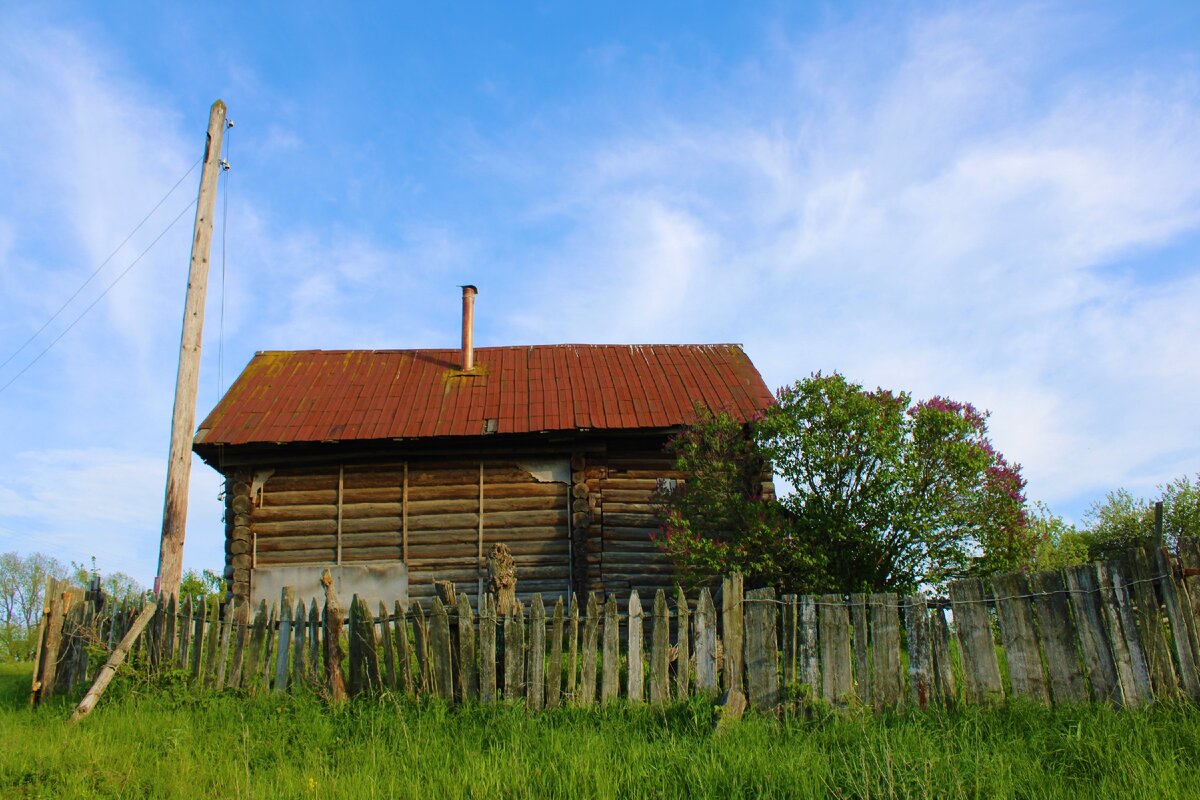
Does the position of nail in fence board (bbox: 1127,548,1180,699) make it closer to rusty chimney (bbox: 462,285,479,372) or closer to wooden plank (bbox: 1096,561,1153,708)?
wooden plank (bbox: 1096,561,1153,708)

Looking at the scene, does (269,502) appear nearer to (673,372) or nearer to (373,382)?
(373,382)

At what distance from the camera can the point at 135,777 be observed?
644 cm

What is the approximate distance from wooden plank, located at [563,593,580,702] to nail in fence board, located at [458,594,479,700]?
893 millimetres

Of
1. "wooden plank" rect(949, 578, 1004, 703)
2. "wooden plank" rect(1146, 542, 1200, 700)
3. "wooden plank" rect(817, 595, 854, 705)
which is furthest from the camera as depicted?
"wooden plank" rect(817, 595, 854, 705)

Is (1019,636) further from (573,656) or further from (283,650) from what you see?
(283,650)

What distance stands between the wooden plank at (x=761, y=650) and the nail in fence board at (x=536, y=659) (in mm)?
1918

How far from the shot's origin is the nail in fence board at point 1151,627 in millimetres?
6336

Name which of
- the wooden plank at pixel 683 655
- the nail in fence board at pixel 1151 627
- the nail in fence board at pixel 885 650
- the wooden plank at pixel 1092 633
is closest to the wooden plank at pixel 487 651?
the wooden plank at pixel 683 655

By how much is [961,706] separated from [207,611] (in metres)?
7.92

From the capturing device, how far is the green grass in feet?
17.4

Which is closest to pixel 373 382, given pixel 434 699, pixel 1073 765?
pixel 434 699

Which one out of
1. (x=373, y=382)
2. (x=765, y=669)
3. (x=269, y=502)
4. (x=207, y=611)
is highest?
(x=373, y=382)

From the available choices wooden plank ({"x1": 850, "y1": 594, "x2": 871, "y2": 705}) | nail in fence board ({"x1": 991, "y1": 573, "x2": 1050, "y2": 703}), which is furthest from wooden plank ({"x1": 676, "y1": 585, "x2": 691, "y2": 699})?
nail in fence board ({"x1": 991, "y1": 573, "x2": 1050, "y2": 703})

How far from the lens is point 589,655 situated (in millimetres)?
8086
